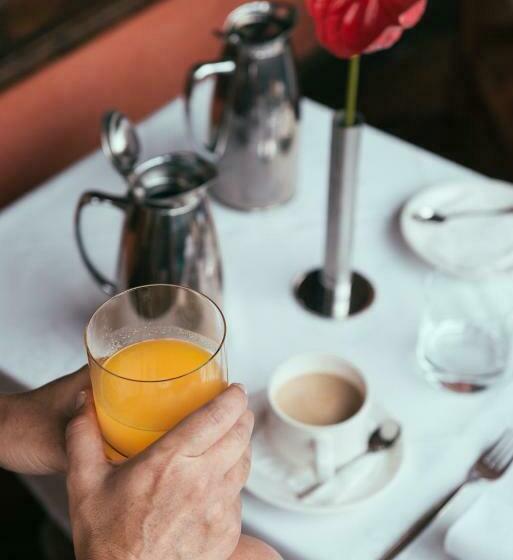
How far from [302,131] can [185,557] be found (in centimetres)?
89

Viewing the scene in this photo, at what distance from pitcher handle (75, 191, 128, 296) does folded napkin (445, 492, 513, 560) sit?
0.51m

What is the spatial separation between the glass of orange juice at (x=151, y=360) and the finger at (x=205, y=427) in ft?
0.09

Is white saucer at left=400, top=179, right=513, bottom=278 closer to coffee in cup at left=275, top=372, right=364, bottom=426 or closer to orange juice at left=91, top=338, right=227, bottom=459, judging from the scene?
coffee in cup at left=275, top=372, right=364, bottom=426

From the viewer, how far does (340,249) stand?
1.12m

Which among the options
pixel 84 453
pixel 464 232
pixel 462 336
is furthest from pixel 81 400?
pixel 464 232

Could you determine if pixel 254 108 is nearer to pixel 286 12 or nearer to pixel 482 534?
pixel 286 12

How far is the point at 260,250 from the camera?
1250 mm

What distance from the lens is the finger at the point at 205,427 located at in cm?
71

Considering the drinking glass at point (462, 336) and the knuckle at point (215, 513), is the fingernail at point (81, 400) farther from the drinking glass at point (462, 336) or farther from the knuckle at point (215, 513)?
the drinking glass at point (462, 336)

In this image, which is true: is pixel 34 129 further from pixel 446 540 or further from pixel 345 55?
pixel 446 540

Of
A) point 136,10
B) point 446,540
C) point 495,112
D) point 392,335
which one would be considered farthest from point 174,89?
point 446,540

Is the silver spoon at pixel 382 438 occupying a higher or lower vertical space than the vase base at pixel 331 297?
higher

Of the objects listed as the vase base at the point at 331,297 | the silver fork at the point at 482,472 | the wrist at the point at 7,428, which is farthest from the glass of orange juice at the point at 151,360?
the vase base at the point at 331,297

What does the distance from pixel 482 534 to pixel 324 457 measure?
17cm
